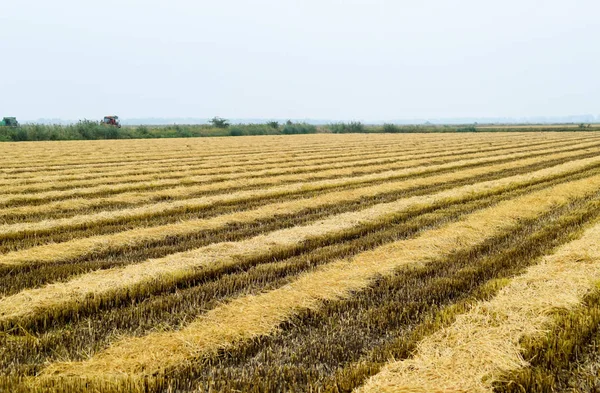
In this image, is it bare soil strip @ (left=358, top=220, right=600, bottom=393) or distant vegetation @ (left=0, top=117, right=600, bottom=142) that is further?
distant vegetation @ (left=0, top=117, right=600, bottom=142)

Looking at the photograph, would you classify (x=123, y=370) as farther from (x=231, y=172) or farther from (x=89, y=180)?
(x=231, y=172)

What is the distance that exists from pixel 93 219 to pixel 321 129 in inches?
3004

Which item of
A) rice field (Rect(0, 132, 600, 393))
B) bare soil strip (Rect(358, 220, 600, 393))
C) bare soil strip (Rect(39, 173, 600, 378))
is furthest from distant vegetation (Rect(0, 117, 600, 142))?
bare soil strip (Rect(358, 220, 600, 393))

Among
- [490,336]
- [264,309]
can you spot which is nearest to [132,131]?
[264,309]

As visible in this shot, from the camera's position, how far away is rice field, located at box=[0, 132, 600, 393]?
13.1 feet

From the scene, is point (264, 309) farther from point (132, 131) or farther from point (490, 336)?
point (132, 131)

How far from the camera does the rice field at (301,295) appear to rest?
4.00 m

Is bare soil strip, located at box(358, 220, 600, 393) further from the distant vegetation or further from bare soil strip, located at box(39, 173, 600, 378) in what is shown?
the distant vegetation

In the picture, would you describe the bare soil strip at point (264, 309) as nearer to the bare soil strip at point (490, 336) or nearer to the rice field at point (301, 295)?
the rice field at point (301, 295)

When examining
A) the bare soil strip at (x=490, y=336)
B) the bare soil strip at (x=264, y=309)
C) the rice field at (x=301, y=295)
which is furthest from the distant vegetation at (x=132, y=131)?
the bare soil strip at (x=490, y=336)

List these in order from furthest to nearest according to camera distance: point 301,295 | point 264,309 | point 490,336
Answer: point 301,295
point 264,309
point 490,336

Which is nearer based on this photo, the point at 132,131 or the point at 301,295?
the point at 301,295

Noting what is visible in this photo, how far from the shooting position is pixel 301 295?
222 inches

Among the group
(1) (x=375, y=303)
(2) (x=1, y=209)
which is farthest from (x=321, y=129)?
(1) (x=375, y=303)
